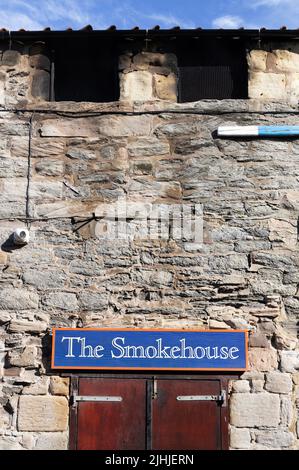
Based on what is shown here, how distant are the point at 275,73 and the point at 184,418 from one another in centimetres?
329

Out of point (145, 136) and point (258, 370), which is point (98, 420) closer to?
point (258, 370)

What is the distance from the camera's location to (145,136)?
6812 mm

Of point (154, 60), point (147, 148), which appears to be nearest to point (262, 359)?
point (147, 148)

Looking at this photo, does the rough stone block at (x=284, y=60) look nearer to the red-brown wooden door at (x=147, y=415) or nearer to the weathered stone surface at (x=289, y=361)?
the weathered stone surface at (x=289, y=361)

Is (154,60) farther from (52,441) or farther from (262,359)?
(52,441)

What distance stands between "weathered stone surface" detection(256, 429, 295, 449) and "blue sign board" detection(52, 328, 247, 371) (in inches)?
22.7

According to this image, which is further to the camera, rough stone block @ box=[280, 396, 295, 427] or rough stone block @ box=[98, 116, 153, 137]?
rough stone block @ box=[98, 116, 153, 137]

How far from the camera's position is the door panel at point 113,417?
614 centimetres

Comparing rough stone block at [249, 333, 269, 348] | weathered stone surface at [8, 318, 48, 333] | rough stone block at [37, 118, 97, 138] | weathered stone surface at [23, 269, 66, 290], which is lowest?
rough stone block at [249, 333, 269, 348]

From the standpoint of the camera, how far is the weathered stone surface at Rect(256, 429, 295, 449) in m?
6.12

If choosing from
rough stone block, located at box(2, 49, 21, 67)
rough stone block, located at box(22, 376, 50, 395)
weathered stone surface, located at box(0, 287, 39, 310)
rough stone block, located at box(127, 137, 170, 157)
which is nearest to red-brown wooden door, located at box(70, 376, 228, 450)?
rough stone block, located at box(22, 376, 50, 395)

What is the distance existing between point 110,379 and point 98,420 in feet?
1.16

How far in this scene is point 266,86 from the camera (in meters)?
6.89

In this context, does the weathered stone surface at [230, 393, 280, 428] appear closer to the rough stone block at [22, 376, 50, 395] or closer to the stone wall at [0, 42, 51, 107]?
the rough stone block at [22, 376, 50, 395]
